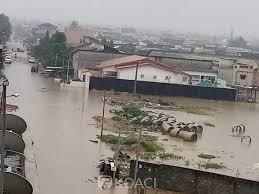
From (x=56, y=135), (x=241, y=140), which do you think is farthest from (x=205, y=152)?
(x=56, y=135)

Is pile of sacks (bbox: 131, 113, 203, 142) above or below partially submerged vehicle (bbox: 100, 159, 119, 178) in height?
below

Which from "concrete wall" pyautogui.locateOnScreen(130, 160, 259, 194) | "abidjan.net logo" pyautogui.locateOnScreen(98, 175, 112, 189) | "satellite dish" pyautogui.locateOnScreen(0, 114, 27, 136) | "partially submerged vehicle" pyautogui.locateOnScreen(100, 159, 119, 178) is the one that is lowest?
"abidjan.net logo" pyautogui.locateOnScreen(98, 175, 112, 189)

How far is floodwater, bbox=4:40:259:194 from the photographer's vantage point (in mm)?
9125

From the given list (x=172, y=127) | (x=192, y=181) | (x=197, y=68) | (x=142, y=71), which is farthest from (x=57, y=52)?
(x=192, y=181)

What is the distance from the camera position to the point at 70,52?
26.1 metres

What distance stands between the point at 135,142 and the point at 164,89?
31.0 feet

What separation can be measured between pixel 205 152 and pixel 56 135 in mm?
3314

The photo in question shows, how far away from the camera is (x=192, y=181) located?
330 inches

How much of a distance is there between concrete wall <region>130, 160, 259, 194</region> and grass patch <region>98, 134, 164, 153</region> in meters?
2.78

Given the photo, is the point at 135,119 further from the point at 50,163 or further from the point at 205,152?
the point at 50,163

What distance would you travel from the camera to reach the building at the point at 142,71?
21.5 meters

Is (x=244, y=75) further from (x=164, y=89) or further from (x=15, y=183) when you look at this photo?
(x=15, y=183)

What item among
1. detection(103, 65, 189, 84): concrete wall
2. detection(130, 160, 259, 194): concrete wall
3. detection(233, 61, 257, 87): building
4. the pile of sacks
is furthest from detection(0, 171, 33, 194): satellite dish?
detection(233, 61, 257, 87): building

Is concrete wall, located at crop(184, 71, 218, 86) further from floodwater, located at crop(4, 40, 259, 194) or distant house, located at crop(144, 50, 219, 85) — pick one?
floodwater, located at crop(4, 40, 259, 194)
